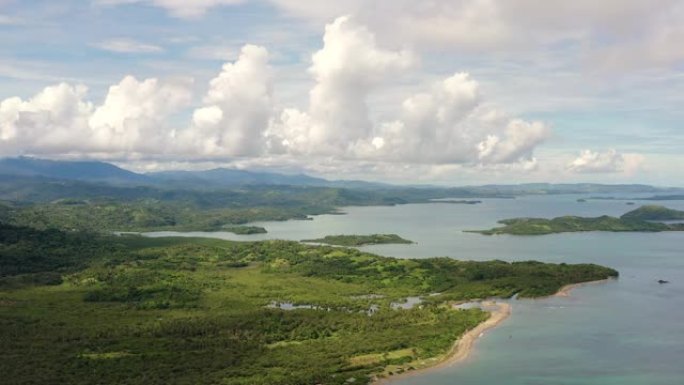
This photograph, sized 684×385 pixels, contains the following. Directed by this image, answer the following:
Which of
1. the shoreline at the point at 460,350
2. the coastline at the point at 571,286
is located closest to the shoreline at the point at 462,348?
the shoreline at the point at 460,350

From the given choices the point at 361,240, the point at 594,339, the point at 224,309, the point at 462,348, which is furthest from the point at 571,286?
the point at 361,240

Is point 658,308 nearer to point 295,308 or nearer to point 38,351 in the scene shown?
point 295,308

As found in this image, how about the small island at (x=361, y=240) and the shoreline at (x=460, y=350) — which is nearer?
the shoreline at (x=460, y=350)

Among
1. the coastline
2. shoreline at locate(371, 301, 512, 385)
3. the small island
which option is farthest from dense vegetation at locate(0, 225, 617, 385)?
the small island

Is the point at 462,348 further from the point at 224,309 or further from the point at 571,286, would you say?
the point at 571,286

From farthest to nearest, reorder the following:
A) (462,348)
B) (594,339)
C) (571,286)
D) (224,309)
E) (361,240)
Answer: (361,240)
(571,286)
(224,309)
(594,339)
(462,348)

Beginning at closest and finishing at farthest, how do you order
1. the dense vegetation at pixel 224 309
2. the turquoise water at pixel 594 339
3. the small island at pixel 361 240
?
the turquoise water at pixel 594 339, the dense vegetation at pixel 224 309, the small island at pixel 361 240

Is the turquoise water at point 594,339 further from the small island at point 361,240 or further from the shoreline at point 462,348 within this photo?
the small island at point 361,240

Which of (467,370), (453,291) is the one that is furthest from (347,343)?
(453,291)
